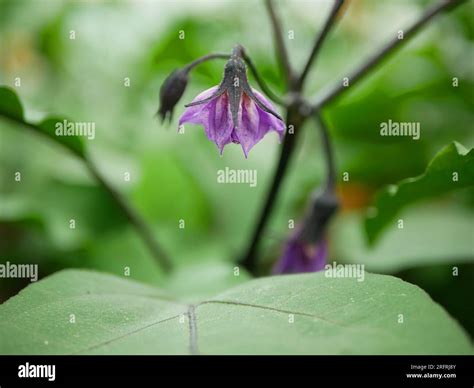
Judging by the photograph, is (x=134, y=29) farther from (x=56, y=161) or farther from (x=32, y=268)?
(x=32, y=268)

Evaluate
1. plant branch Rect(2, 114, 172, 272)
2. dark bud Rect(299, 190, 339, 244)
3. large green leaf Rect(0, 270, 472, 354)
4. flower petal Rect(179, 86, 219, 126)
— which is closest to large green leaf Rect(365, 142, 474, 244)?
dark bud Rect(299, 190, 339, 244)

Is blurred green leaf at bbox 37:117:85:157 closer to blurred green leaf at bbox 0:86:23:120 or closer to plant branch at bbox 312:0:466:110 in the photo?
blurred green leaf at bbox 0:86:23:120

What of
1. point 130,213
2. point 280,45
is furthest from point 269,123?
point 130,213

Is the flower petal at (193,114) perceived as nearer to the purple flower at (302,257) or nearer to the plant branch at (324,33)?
the plant branch at (324,33)

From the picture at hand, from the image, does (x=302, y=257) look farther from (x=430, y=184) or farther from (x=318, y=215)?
(x=430, y=184)

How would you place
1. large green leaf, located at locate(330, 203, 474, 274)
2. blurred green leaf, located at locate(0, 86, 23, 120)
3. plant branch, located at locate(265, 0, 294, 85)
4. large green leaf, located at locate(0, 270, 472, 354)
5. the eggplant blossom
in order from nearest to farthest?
1. large green leaf, located at locate(0, 270, 472, 354)
2. the eggplant blossom
3. blurred green leaf, located at locate(0, 86, 23, 120)
4. plant branch, located at locate(265, 0, 294, 85)
5. large green leaf, located at locate(330, 203, 474, 274)

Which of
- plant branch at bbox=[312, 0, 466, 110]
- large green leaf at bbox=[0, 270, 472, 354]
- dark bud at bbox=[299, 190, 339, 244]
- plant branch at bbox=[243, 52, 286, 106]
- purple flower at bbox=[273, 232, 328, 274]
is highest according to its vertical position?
plant branch at bbox=[312, 0, 466, 110]
